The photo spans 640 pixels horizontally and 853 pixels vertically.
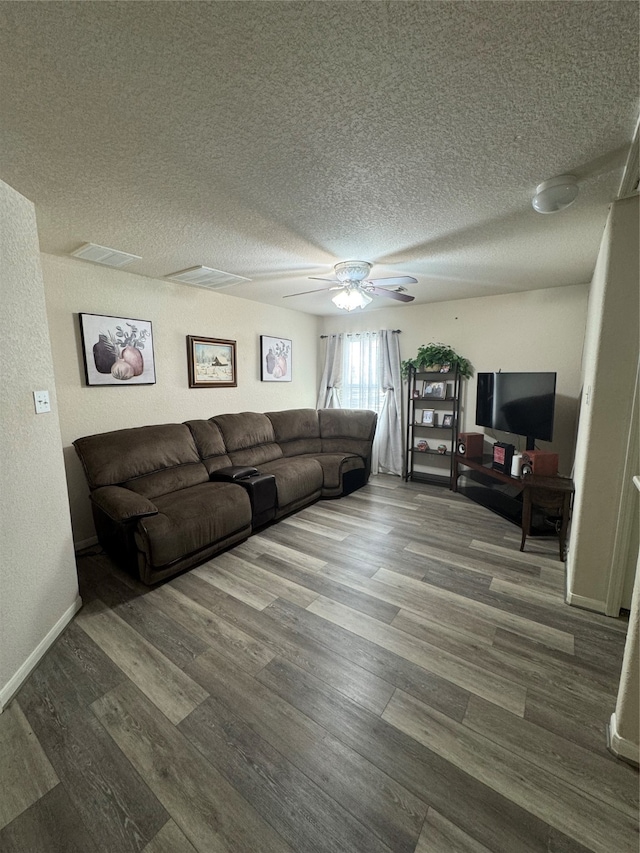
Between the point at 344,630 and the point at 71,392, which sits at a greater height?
the point at 71,392

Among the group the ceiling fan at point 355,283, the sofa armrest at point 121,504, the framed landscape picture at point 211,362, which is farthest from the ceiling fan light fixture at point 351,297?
the sofa armrest at point 121,504

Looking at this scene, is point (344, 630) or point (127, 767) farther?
point (344, 630)

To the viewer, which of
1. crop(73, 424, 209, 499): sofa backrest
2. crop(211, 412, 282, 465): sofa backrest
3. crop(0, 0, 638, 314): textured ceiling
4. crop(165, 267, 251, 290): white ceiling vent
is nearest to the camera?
crop(0, 0, 638, 314): textured ceiling

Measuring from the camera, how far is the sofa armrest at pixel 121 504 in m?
2.25

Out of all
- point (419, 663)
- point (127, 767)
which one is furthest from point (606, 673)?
point (127, 767)

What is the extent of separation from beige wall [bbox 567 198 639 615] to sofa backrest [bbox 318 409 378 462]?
8.42 ft

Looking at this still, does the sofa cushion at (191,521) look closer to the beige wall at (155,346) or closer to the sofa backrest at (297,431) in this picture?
the beige wall at (155,346)

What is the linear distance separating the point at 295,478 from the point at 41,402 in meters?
2.22

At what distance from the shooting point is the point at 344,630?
1.90 meters

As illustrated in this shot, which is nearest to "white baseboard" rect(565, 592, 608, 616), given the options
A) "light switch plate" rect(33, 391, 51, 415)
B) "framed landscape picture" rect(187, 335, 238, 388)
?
"light switch plate" rect(33, 391, 51, 415)

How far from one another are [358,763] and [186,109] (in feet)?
8.09

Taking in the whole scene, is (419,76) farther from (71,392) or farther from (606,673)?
(71,392)

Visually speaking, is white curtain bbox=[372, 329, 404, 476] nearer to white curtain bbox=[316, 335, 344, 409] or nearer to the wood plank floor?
white curtain bbox=[316, 335, 344, 409]

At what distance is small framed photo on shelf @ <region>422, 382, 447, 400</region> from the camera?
14.3 feet
